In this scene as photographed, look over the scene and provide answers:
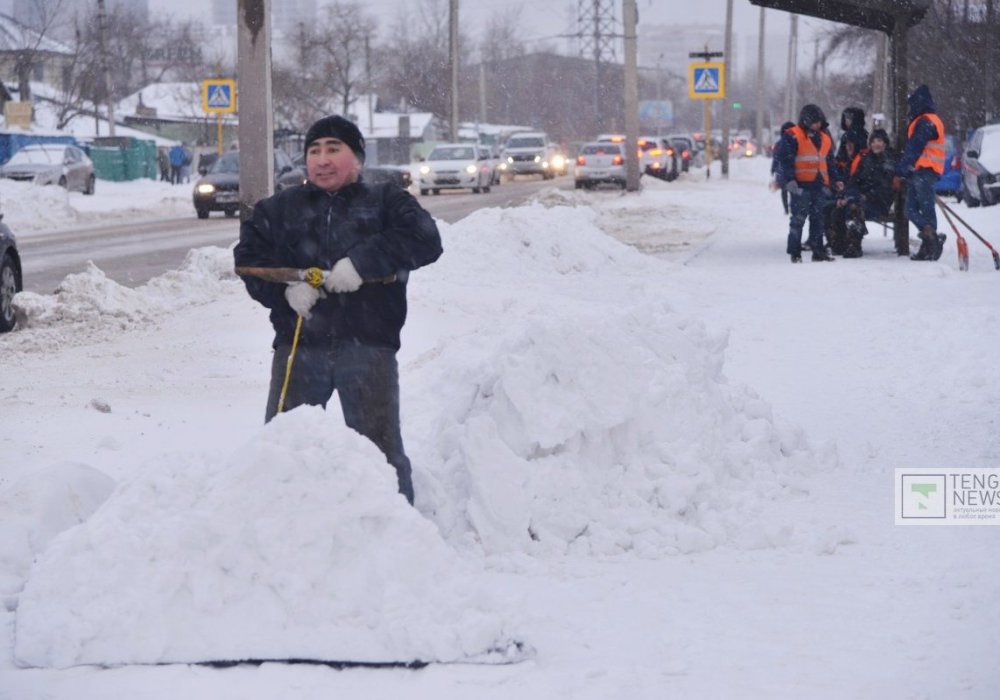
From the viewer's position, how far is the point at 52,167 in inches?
1499

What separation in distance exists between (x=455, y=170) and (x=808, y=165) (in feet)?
84.3

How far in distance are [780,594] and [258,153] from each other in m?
8.69

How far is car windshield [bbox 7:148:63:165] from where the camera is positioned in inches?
1508

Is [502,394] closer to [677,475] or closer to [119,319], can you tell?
[677,475]

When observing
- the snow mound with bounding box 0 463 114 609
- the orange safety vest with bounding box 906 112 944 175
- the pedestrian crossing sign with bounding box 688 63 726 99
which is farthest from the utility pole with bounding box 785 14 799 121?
the snow mound with bounding box 0 463 114 609

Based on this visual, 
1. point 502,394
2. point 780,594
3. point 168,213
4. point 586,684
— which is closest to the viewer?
point 586,684

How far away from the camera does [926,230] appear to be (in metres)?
16.1

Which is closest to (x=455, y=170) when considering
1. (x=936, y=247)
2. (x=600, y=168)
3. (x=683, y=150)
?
(x=600, y=168)

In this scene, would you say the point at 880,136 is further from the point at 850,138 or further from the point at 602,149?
the point at 602,149

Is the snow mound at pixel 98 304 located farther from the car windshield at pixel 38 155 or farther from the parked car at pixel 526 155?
the parked car at pixel 526 155

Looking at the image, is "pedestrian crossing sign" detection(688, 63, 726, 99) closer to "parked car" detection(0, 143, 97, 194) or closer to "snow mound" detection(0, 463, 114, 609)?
"parked car" detection(0, 143, 97, 194)

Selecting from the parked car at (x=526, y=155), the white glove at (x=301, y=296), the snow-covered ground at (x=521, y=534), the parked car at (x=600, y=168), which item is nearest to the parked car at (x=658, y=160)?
the parked car at (x=526, y=155)

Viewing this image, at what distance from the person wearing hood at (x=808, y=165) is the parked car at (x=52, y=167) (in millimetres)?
24810

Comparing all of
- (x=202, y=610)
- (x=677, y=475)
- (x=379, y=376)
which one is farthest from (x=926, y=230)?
(x=202, y=610)
